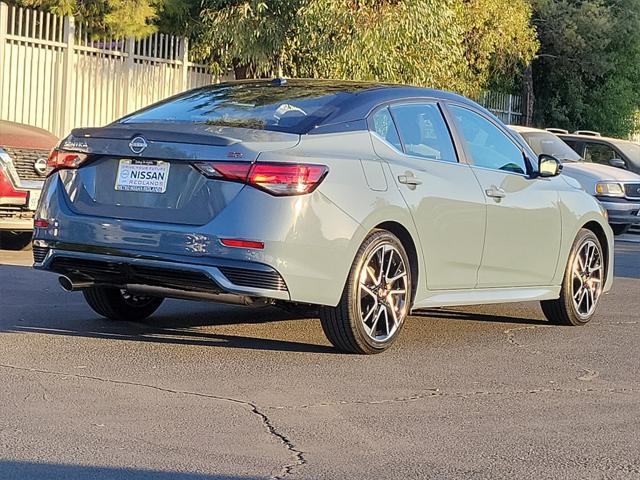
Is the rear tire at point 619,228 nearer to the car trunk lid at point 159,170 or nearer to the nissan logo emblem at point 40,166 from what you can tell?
the nissan logo emblem at point 40,166

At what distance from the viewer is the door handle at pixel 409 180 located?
7.46m

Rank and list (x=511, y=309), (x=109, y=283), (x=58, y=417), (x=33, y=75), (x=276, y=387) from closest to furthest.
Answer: (x=58, y=417)
(x=276, y=387)
(x=109, y=283)
(x=511, y=309)
(x=33, y=75)

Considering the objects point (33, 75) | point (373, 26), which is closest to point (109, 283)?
point (33, 75)

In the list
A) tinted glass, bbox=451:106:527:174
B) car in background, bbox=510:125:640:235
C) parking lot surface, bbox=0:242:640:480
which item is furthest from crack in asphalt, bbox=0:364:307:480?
car in background, bbox=510:125:640:235

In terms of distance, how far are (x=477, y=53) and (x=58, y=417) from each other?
72.7 feet

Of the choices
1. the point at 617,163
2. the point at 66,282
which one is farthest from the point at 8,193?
the point at 617,163

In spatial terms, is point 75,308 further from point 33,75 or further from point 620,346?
point 33,75

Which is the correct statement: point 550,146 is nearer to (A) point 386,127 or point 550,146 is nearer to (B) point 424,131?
(B) point 424,131

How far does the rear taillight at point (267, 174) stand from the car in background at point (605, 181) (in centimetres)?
1243

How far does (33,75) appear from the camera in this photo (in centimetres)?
1798

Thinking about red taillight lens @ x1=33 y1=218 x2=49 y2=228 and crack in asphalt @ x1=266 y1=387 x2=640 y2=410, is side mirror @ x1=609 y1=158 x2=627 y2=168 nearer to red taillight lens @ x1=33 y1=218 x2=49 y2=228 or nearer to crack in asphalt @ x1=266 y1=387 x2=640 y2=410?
crack in asphalt @ x1=266 y1=387 x2=640 y2=410

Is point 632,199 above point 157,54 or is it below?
below

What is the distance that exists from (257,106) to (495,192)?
1.74 m

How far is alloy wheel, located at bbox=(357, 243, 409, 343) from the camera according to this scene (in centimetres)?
727
